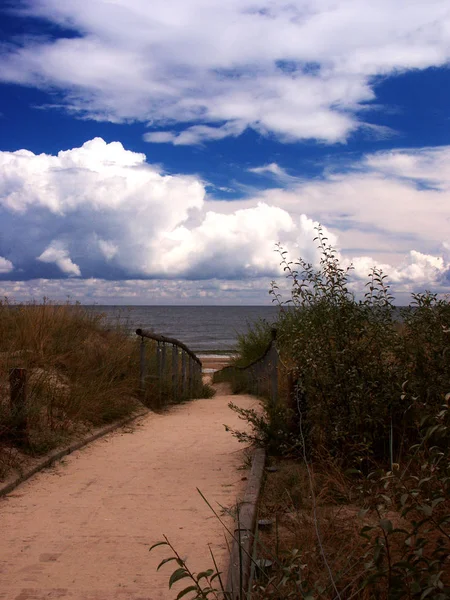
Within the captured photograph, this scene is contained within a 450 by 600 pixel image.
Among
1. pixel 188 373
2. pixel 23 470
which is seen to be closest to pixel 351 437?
pixel 23 470

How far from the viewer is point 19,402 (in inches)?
250

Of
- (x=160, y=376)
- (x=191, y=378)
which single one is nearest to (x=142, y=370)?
(x=160, y=376)

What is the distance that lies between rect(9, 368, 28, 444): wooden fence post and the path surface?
1.68ft

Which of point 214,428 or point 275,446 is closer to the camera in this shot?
point 275,446

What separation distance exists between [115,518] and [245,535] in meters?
1.20

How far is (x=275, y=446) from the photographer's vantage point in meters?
6.46

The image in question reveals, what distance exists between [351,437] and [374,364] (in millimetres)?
649

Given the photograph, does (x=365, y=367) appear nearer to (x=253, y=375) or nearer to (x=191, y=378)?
(x=253, y=375)

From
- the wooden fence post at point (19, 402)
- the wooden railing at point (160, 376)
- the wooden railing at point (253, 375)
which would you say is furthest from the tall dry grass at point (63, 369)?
the wooden railing at point (253, 375)

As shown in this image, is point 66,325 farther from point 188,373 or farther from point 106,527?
point 106,527

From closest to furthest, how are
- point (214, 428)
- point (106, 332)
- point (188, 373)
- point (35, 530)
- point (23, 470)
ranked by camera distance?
point (35, 530), point (23, 470), point (214, 428), point (106, 332), point (188, 373)

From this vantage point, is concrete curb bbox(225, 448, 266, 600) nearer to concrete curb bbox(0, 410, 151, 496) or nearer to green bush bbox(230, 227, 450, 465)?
green bush bbox(230, 227, 450, 465)

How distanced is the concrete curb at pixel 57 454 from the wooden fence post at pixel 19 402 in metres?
0.34

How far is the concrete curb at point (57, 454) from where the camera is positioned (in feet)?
17.8
